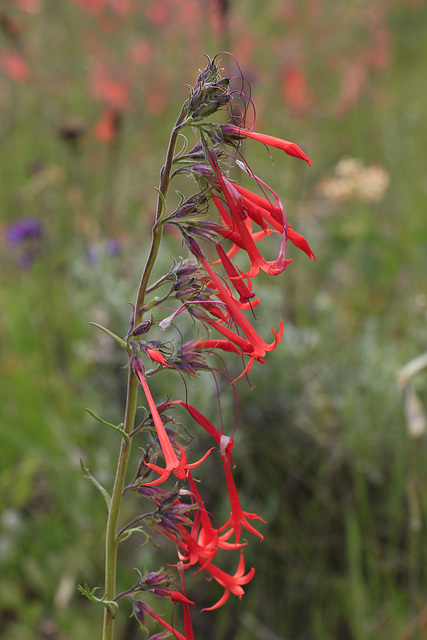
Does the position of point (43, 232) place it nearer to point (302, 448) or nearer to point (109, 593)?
point (302, 448)

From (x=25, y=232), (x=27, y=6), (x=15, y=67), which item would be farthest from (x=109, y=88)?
(x=25, y=232)

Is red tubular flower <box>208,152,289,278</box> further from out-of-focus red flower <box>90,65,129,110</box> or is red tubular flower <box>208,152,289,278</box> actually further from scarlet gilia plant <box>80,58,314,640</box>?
out-of-focus red flower <box>90,65,129,110</box>

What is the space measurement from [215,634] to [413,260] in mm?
2534

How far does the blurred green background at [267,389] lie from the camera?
2373mm

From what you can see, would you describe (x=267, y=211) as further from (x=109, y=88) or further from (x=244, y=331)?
(x=109, y=88)

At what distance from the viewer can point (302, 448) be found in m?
2.91

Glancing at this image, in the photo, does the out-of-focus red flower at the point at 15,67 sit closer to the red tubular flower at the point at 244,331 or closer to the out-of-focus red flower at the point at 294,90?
the out-of-focus red flower at the point at 294,90

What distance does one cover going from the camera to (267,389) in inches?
113

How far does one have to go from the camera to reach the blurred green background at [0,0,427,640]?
7.79 feet

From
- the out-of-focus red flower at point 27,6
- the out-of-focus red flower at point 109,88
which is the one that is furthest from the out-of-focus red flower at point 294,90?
the out-of-focus red flower at point 27,6

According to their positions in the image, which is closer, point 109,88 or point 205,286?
point 205,286

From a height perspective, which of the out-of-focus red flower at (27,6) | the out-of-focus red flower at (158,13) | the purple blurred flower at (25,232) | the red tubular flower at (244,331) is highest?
the out-of-focus red flower at (158,13)

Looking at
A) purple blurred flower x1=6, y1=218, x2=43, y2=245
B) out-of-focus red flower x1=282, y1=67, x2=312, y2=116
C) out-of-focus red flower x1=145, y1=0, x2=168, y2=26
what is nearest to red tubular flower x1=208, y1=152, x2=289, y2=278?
purple blurred flower x1=6, y1=218, x2=43, y2=245

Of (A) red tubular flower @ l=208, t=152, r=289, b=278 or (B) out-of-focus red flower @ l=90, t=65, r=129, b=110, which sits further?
(B) out-of-focus red flower @ l=90, t=65, r=129, b=110
